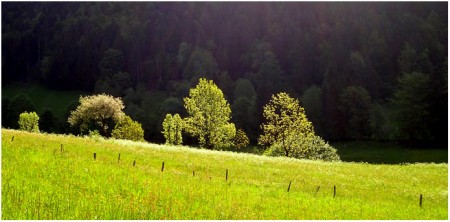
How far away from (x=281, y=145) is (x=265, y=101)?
8997 centimetres

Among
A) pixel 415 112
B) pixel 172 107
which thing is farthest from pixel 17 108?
pixel 415 112

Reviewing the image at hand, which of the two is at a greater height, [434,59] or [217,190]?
[434,59]

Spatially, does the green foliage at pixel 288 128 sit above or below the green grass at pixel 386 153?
above

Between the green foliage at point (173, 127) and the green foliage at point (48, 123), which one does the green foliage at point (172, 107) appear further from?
the green foliage at point (173, 127)

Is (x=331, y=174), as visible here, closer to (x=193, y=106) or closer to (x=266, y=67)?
(x=193, y=106)

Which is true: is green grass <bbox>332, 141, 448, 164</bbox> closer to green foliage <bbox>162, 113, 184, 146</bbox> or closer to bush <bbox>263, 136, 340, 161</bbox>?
bush <bbox>263, 136, 340, 161</bbox>

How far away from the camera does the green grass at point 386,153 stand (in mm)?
88713

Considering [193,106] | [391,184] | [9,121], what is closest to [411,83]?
[193,106]

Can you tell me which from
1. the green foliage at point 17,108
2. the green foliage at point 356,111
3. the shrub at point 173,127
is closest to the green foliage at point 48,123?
the green foliage at point 17,108

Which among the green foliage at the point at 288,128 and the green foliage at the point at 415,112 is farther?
the green foliage at the point at 415,112

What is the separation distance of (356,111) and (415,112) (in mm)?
28212

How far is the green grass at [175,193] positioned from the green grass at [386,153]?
59263 millimetres

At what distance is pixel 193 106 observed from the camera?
6794 centimetres

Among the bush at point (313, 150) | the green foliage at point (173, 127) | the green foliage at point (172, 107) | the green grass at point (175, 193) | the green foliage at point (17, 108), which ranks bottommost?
the green grass at point (175, 193)
